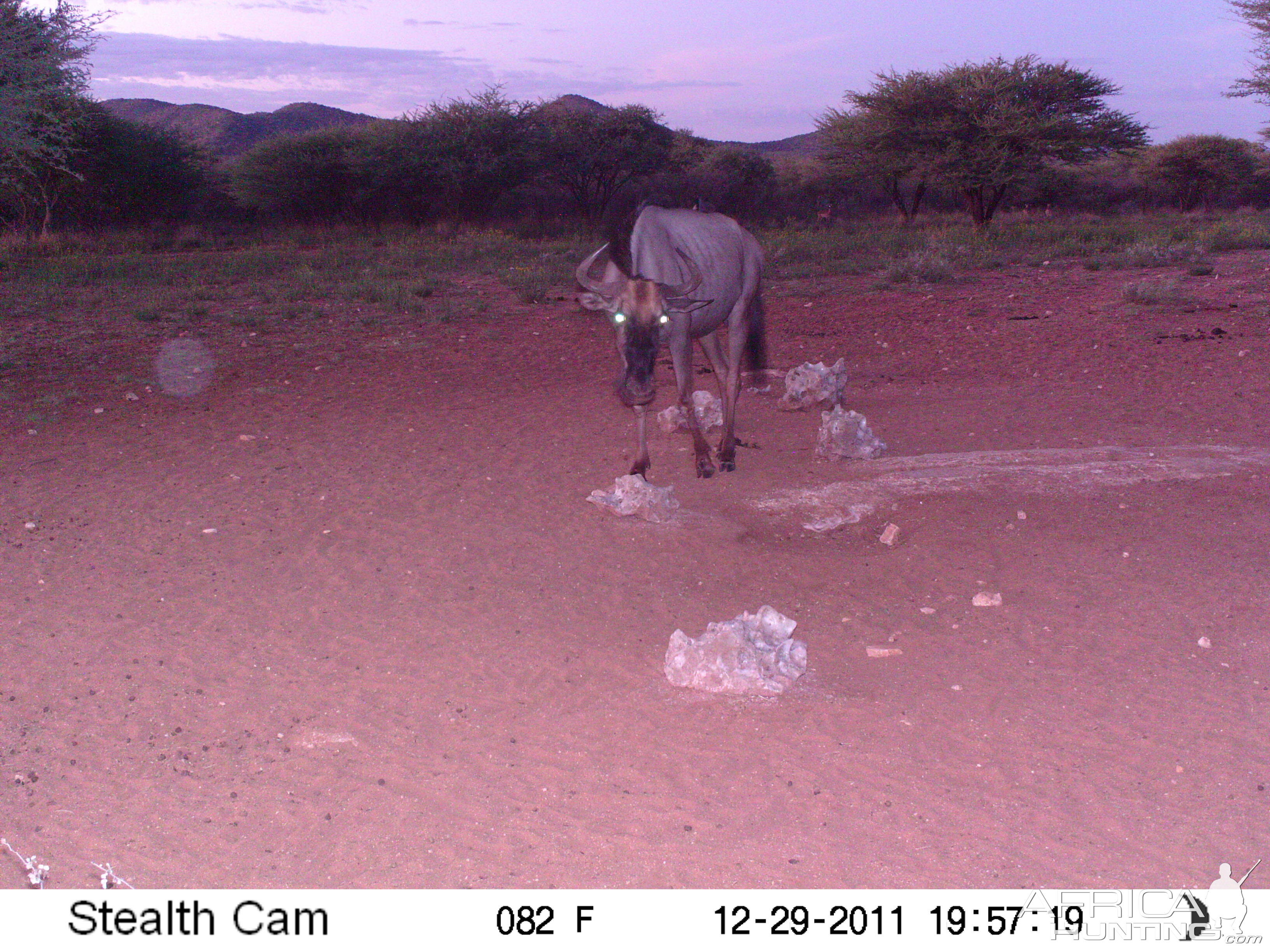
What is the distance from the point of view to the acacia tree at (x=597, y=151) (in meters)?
30.6

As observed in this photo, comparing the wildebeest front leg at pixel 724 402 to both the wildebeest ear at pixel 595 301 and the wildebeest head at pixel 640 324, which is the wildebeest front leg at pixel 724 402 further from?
the wildebeest ear at pixel 595 301

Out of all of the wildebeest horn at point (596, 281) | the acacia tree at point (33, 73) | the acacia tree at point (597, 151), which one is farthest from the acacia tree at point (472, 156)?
the wildebeest horn at point (596, 281)

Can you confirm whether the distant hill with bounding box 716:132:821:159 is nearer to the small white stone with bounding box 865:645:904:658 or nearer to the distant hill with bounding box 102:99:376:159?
the distant hill with bounding box 102:99:376:159

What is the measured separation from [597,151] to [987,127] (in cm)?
1205

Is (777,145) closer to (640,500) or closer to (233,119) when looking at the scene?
(233,119)

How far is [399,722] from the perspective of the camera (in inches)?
140

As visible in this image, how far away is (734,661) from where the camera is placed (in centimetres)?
373

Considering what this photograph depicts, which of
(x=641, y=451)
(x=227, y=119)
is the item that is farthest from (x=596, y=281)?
(x=227, y=119)

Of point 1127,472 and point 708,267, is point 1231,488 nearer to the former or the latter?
point 1127,472

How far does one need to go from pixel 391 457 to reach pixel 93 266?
520 inches

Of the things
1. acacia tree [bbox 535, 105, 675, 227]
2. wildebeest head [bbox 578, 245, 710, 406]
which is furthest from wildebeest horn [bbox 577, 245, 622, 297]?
acacia tree [bbox 535, 105, 675, 227]

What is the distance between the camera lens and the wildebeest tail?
778 cm

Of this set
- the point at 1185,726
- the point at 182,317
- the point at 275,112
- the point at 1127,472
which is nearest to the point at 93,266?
the point at 182,317

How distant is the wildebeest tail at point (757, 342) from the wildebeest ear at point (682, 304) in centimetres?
179
